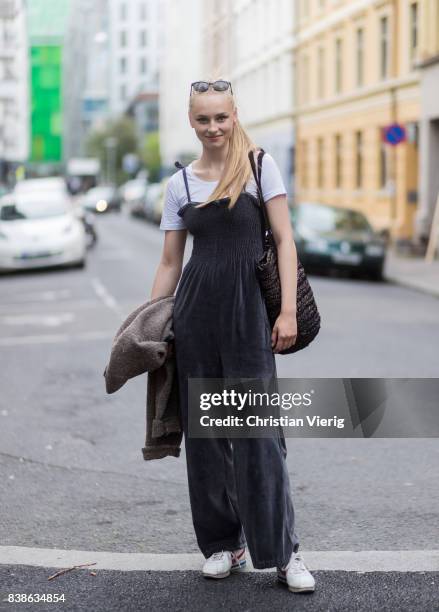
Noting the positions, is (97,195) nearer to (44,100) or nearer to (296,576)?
(44,100)

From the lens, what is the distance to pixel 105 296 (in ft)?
58.3

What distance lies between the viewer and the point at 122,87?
14638 cm

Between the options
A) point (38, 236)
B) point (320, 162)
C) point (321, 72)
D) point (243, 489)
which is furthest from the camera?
point (320, 162)

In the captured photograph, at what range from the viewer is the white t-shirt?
4.18 metres

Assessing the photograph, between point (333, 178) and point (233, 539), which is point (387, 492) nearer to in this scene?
point (233, 539)

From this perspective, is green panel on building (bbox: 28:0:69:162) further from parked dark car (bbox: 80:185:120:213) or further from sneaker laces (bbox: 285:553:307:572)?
Answer: sneaker laces (bbox: 285:553:307:572)

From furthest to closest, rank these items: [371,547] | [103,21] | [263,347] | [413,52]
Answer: [103,21], [413,52], [371,547], [263,347]

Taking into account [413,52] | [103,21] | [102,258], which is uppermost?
[103,21]

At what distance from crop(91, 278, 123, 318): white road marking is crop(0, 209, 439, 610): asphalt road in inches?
102

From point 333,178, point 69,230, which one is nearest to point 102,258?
point 69,230

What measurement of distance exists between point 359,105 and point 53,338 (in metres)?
28.0

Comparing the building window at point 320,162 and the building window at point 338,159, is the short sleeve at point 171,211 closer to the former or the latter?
the building window at point 338,159

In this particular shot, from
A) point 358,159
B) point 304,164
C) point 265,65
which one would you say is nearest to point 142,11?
point 265,65

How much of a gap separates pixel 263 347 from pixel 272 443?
13.2 inches
